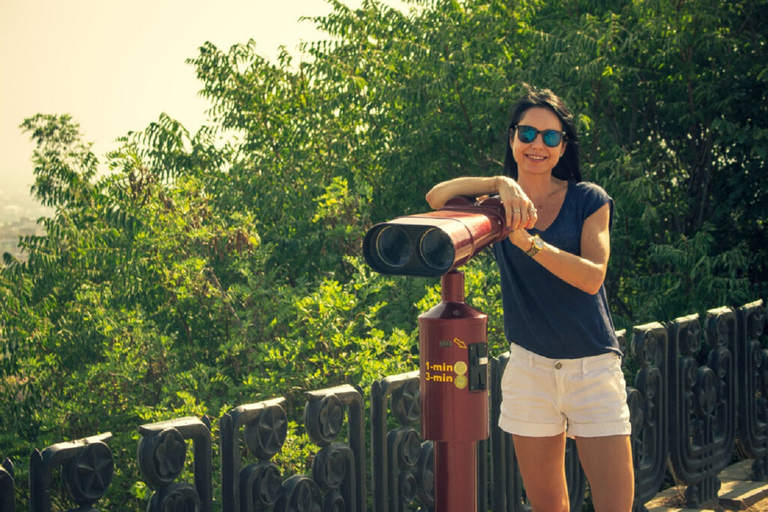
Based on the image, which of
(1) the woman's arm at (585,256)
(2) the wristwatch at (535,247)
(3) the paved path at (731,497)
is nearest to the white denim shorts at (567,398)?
(1) the woman's arm at (585,256)

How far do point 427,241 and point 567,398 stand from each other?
0.81 meters

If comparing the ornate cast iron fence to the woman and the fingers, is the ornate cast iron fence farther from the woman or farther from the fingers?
the fingers

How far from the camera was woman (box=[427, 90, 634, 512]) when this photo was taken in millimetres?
2691

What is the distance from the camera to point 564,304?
274 cm

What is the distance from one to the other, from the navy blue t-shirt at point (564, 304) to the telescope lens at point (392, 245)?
62 centimetres

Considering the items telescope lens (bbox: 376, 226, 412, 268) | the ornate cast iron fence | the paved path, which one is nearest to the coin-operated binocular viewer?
telescope lens (bbox: 376, 226, 412, 268)

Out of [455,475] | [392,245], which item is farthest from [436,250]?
[455,475]

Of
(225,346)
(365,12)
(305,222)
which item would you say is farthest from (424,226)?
(365,12)

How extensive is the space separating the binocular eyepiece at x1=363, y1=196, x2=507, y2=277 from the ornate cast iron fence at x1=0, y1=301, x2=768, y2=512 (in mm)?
749

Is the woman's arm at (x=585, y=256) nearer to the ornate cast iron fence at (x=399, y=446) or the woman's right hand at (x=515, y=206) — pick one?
the woman's right hand at (x=515, y=206)

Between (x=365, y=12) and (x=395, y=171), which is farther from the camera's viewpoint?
(x=365, y=12)

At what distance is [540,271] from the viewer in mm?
Result: 2754

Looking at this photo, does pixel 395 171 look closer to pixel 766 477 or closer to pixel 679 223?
pixel 679 223

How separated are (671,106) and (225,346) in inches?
211
